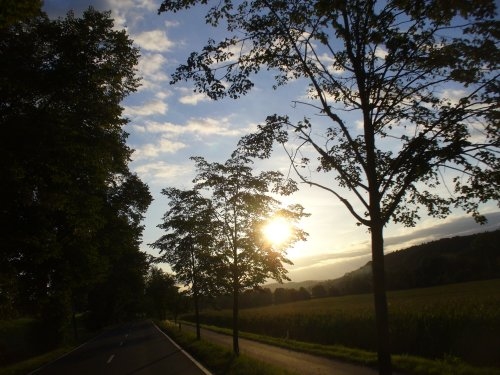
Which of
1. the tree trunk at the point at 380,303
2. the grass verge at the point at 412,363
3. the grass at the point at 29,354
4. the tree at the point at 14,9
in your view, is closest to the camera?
the tree trunk at the point at 380,303

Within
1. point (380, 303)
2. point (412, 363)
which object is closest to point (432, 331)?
point (412, 363)

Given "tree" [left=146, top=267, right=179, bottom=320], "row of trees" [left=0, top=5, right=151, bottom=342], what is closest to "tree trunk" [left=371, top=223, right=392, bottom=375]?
"row of trees" [left=0, top=5, right=151, bottom=342]

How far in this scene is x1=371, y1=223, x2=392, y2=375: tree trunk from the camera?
726 centimetres

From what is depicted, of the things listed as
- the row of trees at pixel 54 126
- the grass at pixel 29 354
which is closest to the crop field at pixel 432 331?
the row of trees at pixel 54 126

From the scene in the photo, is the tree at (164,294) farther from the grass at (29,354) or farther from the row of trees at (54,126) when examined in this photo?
the row of trees at (54,126)

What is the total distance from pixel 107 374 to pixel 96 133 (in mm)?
8998

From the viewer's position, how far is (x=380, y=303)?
7.31m

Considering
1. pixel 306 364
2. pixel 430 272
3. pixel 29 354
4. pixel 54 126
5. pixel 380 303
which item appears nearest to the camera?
pixel 380 303

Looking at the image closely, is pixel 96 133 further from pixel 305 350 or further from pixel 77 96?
pixel 305 350

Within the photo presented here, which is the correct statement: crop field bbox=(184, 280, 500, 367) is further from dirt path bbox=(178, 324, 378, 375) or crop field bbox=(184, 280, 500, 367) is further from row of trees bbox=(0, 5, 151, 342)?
row of trees bbox=(0, 5, 151, 342)

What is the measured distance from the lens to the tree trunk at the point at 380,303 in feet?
23.8

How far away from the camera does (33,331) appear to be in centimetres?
3859

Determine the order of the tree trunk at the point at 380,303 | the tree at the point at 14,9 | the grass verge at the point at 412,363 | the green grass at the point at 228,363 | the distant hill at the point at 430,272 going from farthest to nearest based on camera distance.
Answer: the distant hill at the point at 430,272, the green grass at the point at 228,363, the grass verge at the point at 412,363, the tree at the point at 14,9, the tree trunk at the point at 380,303

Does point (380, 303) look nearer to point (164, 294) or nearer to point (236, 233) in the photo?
point (236, 233)
